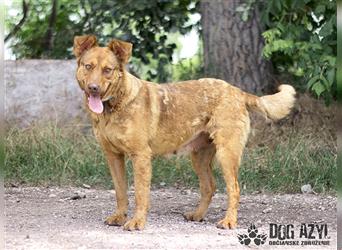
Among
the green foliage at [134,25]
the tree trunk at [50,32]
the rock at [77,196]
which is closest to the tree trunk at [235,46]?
the green foliage at [134,25]

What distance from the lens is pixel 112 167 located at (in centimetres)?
652

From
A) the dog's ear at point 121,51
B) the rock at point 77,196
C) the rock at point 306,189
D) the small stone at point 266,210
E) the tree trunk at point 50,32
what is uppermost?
the dog's ear at point 121,51

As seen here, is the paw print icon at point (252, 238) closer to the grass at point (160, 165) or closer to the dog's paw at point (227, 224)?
the dog's paw at point (227, 224)

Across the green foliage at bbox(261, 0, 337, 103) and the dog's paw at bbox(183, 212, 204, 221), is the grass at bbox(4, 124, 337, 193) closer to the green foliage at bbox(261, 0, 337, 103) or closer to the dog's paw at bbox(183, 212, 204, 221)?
the green foliage at bbox(261, 0, 337, 103)

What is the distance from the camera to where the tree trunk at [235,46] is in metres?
9.95

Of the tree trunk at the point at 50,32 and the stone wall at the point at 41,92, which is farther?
the tree trunk at the point at 50,32

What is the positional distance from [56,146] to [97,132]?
2.71 meters

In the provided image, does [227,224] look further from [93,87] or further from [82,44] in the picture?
[82,44]

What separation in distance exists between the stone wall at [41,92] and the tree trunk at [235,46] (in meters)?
1.86

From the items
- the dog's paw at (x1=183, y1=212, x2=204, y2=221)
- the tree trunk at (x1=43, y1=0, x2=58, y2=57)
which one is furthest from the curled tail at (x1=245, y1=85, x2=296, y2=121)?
the tree trunk at (x1=43, y1=0, x2=58, y2=57)

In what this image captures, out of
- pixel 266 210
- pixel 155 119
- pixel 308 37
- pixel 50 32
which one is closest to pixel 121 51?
pixel 155 119

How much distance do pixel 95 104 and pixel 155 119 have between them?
0.63 m

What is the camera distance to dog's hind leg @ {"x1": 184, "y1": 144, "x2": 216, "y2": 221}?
22.5 ft

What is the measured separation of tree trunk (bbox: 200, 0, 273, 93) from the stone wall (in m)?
1.86
